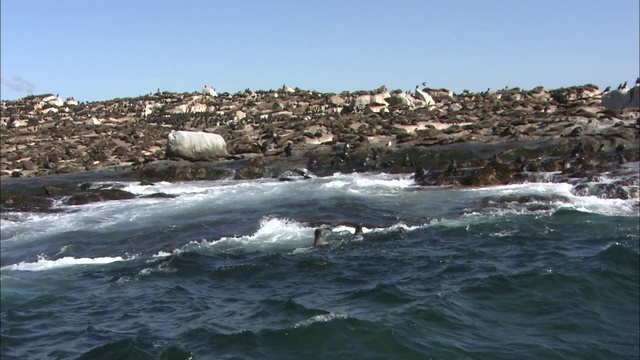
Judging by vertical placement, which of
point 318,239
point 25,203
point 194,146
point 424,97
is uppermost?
point 424,97

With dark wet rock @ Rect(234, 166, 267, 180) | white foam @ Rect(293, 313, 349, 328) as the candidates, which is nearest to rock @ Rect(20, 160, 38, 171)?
dark wet rock @ Rect(234, 166, 267, 180)

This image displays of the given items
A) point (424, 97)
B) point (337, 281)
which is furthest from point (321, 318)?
point (424, 97)

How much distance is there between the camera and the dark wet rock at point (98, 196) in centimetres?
2136

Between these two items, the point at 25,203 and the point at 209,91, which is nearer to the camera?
the point at 25,203

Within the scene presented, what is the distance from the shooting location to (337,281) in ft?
33.3

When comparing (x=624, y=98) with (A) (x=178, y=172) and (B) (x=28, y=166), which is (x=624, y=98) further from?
(B) (x=28, y=166)

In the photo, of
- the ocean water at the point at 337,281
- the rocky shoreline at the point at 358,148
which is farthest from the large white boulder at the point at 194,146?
the ocean water at the point at 337,281

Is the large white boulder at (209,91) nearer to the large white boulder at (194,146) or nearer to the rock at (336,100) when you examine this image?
the rock at (336,100)

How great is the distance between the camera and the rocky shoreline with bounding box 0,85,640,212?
21.3m

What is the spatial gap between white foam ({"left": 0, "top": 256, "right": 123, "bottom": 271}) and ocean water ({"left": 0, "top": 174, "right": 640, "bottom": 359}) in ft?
0.19

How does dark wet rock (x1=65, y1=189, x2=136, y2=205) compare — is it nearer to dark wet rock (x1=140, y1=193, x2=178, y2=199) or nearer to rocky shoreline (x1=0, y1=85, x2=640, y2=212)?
rocky shoreline (x1=0, y1=85, x2=640, y2=212)

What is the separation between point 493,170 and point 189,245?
39.9ft

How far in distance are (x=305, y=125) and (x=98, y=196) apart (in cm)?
1968

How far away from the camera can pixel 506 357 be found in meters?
6.80
